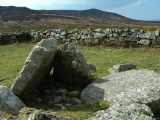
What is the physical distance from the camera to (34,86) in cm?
1298

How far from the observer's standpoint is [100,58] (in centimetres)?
2309

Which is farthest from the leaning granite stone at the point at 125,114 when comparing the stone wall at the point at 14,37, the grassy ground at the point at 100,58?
the stone wall at the point at 14,37

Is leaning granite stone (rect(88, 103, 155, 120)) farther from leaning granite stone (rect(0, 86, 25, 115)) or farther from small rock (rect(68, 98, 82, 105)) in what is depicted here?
small rock (rect(68, 98, 82, 105))

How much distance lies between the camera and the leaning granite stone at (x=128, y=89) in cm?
1125

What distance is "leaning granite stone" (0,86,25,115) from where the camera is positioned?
10695 mm

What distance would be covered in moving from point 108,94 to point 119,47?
15757 mm

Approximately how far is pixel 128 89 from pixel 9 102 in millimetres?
4220

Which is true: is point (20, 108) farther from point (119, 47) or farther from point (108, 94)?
point (119, 47)

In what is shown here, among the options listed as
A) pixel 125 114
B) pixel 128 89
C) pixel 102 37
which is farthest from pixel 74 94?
pixel 102 37

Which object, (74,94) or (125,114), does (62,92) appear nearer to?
(74,94)

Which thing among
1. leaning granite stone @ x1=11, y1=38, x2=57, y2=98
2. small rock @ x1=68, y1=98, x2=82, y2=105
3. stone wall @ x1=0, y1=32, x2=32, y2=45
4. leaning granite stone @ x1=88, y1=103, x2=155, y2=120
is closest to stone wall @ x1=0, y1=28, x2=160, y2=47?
stone wall @ x1=0, y1=32, x2=32, y2=45

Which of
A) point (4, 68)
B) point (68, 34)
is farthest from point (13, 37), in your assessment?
point (4, 68)

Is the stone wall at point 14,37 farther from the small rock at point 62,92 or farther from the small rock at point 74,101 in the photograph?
the small rock at point 74,101

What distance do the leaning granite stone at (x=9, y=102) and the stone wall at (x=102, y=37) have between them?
17362 millimetres
